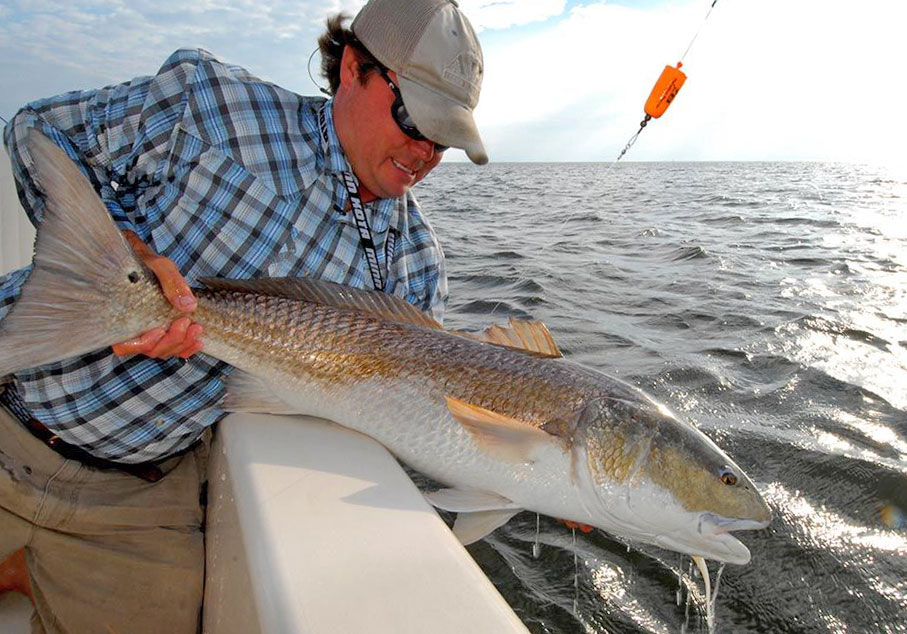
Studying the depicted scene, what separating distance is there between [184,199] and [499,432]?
1442 mm

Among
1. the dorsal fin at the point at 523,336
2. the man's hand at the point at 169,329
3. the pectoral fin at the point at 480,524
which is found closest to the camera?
the man's hand at the point at 169,329

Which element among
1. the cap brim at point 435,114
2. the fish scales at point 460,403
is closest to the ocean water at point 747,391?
the fish scales at point 460,403

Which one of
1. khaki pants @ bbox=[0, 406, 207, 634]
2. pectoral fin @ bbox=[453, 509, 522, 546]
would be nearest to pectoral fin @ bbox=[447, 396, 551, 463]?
pectoral fin @ bbox=[453, 509, 522, 546]

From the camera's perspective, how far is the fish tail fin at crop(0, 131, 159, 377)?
183 centimetres

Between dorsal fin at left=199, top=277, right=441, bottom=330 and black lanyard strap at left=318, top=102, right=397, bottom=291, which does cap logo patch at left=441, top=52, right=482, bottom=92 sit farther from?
dorsal fin at left=199, top=277, right=441, bottom=330

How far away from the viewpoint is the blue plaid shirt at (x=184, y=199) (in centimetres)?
219

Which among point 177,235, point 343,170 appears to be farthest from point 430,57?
point 177,235

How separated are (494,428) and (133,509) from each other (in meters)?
1.36

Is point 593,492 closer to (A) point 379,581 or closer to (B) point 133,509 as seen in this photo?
(A) point 379,581

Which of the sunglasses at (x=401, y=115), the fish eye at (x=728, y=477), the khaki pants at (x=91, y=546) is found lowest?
the khaki pants at (x=91, y=546)

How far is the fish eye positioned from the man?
1.54 meters

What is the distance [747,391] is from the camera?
463 cm

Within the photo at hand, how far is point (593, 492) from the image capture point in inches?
87.7

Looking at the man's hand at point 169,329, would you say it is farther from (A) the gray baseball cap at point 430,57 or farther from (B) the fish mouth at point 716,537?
(B) the fish mouth at point 716,537
